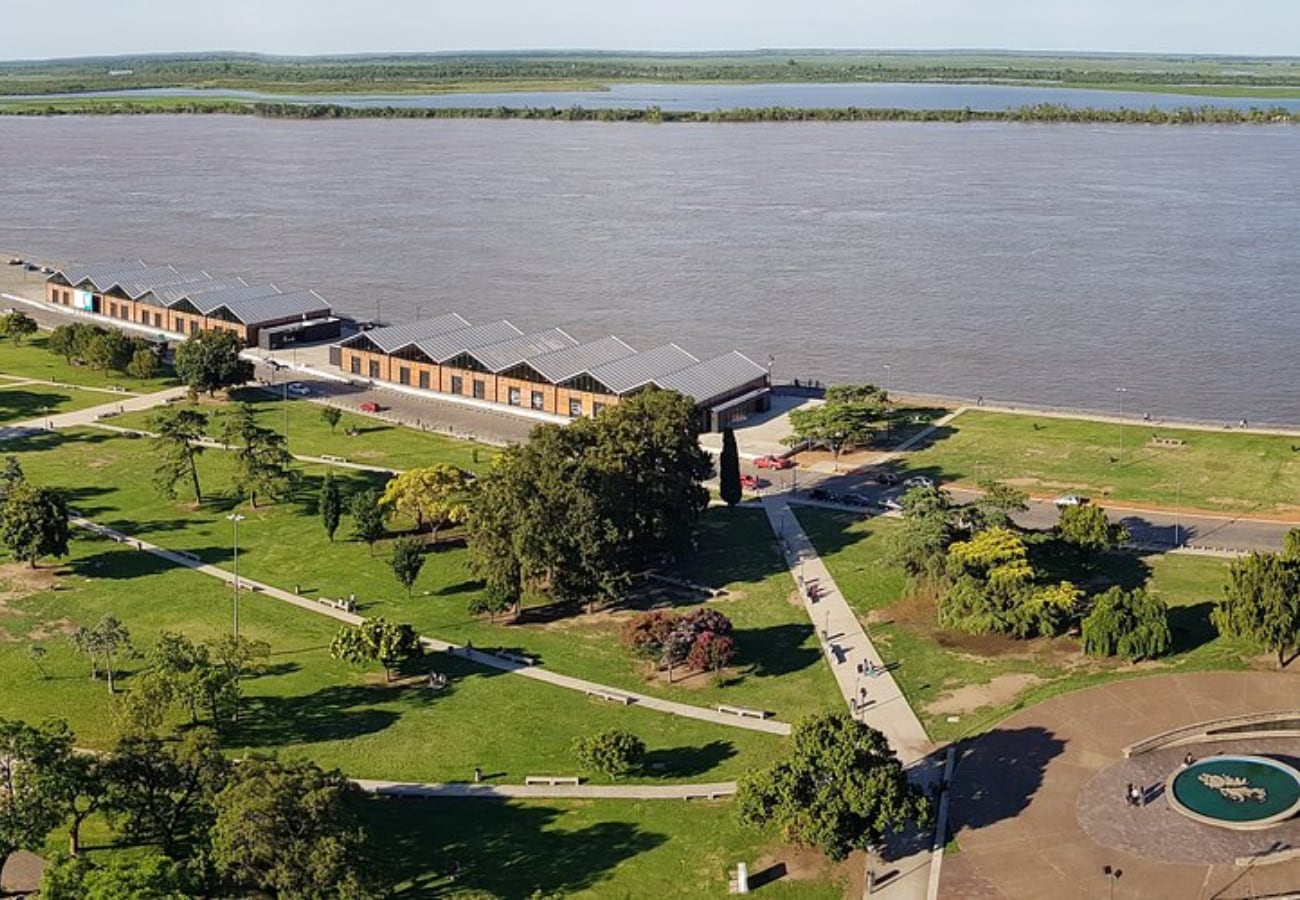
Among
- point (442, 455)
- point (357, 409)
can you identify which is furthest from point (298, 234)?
point (442, 455)

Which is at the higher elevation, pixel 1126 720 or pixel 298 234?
pixel 298 234

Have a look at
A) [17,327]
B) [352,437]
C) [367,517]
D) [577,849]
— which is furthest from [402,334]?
[577,849]

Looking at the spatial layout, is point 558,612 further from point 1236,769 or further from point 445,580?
point 1236,769

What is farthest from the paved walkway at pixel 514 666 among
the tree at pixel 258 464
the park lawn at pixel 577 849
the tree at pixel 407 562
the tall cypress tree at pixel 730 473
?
the tall cypress tree at pixel 730 473

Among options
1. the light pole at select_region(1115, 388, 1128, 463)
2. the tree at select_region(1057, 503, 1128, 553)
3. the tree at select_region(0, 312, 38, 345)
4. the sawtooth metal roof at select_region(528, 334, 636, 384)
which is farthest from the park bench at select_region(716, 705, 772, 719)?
the tree at select_region(0, 312, 38, 345)

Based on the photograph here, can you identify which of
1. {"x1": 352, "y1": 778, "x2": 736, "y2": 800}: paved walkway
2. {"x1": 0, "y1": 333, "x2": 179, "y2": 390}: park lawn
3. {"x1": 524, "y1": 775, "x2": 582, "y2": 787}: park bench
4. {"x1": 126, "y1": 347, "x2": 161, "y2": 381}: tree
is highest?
{"x1": 126, "y1": 347, "x2": 161, "y2": 381}: tree

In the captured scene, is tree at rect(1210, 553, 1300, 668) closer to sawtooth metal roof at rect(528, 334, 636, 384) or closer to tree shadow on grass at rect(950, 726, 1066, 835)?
tree shadow on grass at rect(950, 726, 1066, 835)
